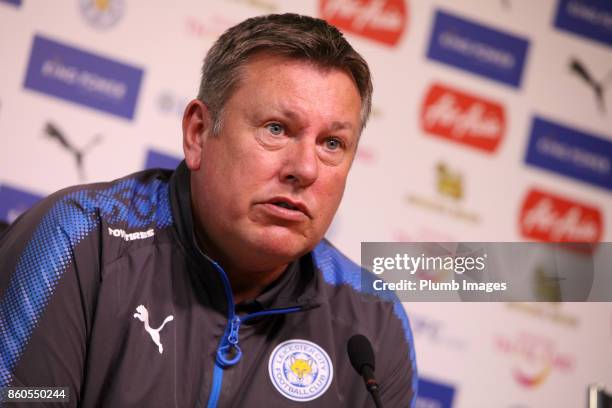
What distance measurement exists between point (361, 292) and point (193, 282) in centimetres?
44

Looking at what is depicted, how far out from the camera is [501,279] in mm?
1762

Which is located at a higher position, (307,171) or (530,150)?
(530,150)

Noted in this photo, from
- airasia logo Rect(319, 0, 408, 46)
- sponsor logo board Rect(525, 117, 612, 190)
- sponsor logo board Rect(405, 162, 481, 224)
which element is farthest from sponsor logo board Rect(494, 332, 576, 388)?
airasia logo Rect(319, 0, 408, 46)

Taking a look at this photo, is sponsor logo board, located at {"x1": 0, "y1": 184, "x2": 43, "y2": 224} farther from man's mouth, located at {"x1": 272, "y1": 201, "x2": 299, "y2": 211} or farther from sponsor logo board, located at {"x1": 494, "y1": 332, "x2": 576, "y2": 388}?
sponsor logo board, located at {"x1": 494, "y1": 332, "x2": 576, "y2": 388}

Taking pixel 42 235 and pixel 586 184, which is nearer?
pixel 42 235

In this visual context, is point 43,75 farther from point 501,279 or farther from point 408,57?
point 501,279

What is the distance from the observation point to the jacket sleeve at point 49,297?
54.4 inches

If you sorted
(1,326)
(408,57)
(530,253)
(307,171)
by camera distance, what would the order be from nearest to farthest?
(1,326) → (307,171) → (530,253) → (408,57)

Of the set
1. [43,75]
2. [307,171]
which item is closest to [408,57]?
[43,75]

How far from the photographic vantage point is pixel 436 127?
128 inches

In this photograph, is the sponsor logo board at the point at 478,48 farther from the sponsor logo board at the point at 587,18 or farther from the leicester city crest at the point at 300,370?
the leicester city crest at the point at 300,370

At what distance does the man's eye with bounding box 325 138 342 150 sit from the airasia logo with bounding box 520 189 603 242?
1912 mm

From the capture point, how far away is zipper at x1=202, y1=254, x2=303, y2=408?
60.1 inches

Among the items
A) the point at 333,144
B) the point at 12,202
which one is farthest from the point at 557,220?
the point at 12,202
